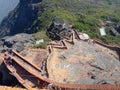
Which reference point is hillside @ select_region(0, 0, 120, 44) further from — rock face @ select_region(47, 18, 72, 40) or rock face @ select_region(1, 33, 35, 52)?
rock face @ select_region(1, 33, 35, 52)

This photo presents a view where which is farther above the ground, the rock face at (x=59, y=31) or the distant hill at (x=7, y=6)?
the rock face at (x=59, y=31)

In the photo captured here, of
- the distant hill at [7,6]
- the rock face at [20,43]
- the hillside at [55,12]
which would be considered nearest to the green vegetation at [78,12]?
the hillside at [55,12]

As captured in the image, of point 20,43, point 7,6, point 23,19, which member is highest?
point 20,43

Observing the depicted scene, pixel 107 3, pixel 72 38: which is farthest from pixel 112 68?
pixel 107 3

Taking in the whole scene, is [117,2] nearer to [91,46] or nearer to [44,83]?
Answer: [91,46]

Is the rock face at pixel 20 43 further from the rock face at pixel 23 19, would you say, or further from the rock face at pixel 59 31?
the rock face at pixel 23 19

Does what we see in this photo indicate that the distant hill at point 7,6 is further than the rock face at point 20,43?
Yes

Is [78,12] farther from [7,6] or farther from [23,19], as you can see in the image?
[7,6]

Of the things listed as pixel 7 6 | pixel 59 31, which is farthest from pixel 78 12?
pixel 7 6

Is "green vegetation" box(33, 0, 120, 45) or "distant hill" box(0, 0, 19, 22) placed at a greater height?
"green vegetation" box(33, 0, 120, 45)

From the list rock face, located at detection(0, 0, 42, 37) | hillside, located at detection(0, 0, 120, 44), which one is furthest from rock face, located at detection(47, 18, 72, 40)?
rock face, located at detection(0, 0, 42, 37)

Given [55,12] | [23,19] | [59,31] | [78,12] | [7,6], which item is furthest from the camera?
[7,6]
